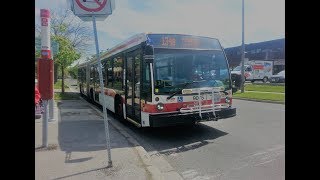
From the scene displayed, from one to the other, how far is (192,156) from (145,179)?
2164mm

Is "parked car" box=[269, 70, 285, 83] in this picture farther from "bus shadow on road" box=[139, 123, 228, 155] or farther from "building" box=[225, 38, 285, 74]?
"bus shadow on road" box=[139, 123, 228, 155]

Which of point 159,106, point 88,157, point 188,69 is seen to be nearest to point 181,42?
point 188,69

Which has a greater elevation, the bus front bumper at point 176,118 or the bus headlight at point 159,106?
the bus headlight at point 159,106

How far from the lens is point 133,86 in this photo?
35.3 feet

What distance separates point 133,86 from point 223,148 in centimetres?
349

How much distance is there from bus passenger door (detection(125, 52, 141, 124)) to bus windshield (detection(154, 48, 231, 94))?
3.33 ft

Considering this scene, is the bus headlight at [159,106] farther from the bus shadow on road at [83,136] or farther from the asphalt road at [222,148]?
the bus shadow on road at [83,136]

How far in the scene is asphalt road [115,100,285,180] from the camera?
6.64 metres

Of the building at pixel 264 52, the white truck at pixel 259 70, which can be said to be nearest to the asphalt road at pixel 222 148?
the white truck at pixel 259 70

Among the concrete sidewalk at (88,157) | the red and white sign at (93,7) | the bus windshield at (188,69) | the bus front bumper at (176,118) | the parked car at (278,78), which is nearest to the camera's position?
the concrete sidewalk at (88,157)

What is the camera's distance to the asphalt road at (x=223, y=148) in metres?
6.64

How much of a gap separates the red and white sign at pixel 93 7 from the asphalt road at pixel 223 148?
311 centimetres

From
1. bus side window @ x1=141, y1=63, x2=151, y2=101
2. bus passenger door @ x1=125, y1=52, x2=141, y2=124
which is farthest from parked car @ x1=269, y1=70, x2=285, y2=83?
bus side window @ x1=141, y1=63, x2=151, y2=101
